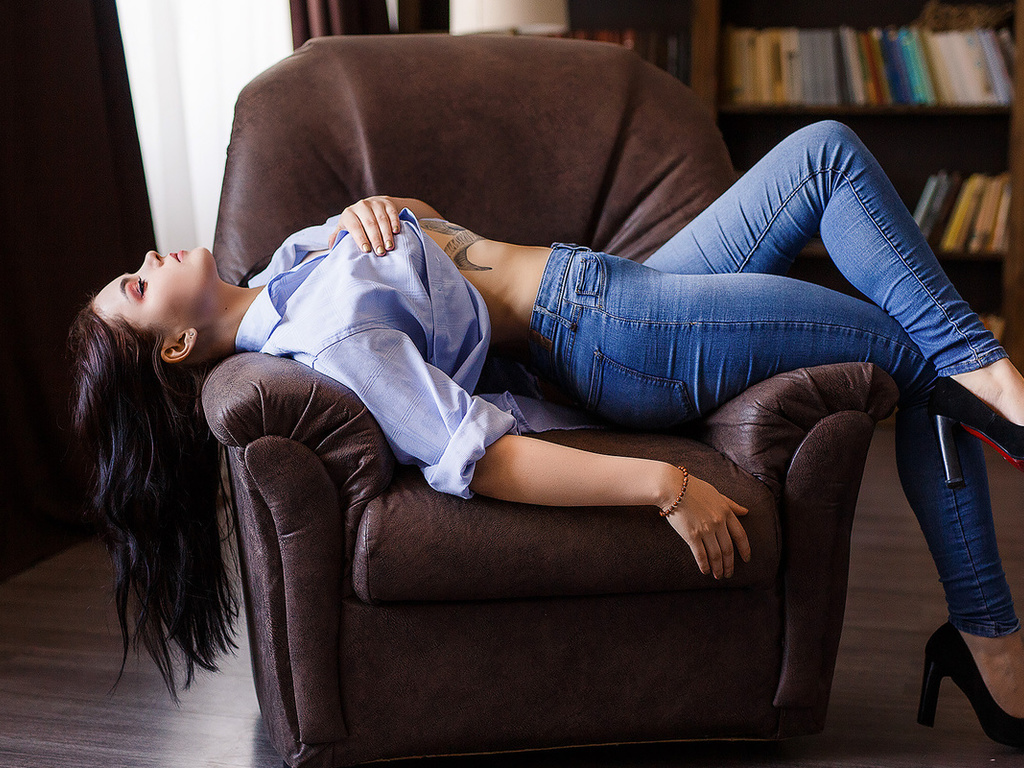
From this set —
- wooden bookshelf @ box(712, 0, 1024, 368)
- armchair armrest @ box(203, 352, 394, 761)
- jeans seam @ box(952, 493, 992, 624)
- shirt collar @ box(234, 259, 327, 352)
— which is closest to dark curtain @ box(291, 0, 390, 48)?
wooden bookshelf @ box(712, 0, 1024, 368)

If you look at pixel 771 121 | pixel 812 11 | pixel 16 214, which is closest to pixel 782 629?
pixel 16 214

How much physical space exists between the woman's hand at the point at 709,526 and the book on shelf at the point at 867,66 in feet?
8.06

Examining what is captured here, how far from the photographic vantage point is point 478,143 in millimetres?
1729

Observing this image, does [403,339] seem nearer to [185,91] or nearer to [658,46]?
[185,91]

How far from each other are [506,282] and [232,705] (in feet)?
2.63

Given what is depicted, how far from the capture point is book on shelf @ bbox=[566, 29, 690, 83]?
10.5 feet

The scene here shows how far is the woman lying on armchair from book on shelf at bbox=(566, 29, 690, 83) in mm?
2020

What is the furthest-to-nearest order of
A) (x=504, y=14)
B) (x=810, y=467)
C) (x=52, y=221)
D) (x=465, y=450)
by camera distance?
(x=504, y=14)
(x=52, y=221)
(x=810, y=467)
(x=465, y=450)

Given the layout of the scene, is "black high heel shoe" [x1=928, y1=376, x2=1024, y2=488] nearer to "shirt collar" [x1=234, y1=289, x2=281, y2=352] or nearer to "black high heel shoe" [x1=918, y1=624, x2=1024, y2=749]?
"black high heel shoe" [x1=918, y1=624, x2=1024, y2=749]

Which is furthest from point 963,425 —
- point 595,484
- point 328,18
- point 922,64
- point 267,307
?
point 922,64

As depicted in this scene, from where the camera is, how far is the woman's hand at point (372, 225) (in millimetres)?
1298

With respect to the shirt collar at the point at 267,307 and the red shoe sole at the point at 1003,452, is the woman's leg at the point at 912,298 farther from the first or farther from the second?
the shirt collar at the point at 267,307

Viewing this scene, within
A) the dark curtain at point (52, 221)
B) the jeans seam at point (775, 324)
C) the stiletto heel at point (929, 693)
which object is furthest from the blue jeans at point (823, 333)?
the dark curtain at point (52, 221)

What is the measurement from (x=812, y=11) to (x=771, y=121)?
41 centimetres
